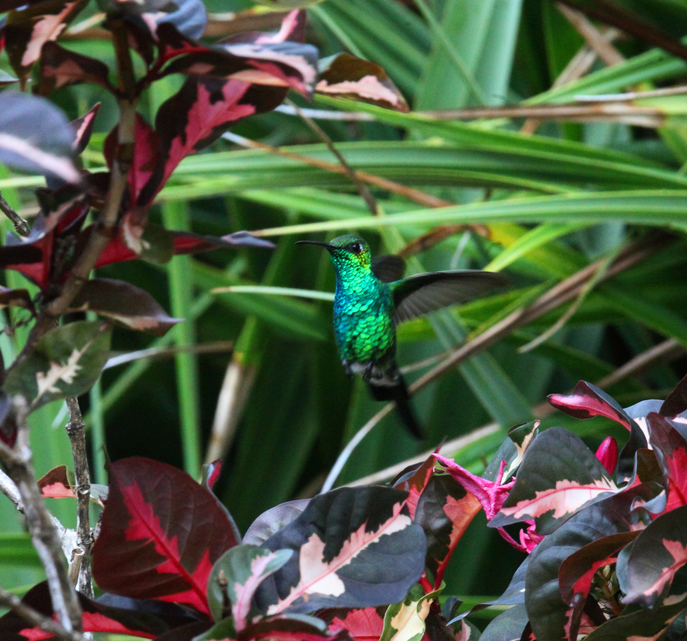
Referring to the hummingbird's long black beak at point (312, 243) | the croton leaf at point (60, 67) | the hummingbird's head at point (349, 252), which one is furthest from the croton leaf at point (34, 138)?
the hummingbird's head at point (349, 252)

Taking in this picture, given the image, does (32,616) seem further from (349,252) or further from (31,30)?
(349,252)

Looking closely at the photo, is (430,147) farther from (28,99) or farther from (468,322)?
(28,99)

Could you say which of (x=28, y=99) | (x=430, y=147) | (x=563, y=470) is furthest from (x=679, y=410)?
(x=430, y=147)

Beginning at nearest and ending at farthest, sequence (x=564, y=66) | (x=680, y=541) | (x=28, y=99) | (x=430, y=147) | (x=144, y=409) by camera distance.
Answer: (x=28, y=99)
(x=680, y=541)
(x=430, y=147)
(x=564, y=66)
(x=144, y=409)

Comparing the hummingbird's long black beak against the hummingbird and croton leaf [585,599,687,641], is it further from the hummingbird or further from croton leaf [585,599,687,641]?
croton leaf [585,599,687,641]

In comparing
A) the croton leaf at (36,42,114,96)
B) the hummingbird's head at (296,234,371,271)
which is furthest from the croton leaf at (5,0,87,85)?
the hummingbird's head at (296,234,371,271)

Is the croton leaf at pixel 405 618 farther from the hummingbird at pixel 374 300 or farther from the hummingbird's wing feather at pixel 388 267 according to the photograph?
the hummingbird's wing feather at pixel 388 267
